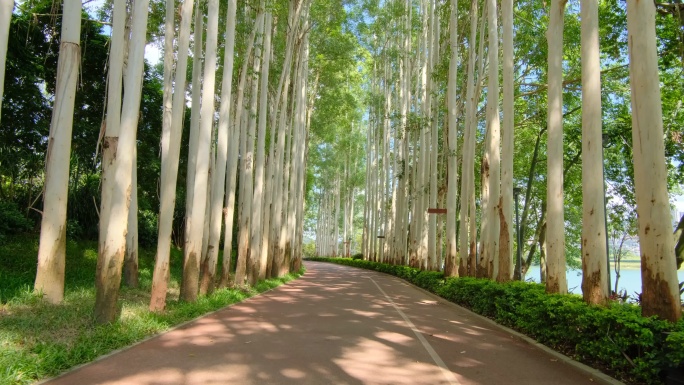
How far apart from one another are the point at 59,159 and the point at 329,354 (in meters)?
5.88

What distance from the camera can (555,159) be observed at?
8828 millimetres

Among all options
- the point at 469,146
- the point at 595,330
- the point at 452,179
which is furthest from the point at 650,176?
the point at 452,179

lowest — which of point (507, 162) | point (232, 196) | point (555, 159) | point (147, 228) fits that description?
point (147, 228)

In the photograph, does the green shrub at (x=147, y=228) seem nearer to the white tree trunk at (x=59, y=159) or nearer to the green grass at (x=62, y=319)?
the green grass at (x=62, y=319)

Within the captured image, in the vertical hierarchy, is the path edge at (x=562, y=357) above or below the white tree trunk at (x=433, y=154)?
below

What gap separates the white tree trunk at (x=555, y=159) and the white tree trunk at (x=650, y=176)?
2.52 meters

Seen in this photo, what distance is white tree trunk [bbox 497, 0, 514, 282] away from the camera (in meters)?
11.3

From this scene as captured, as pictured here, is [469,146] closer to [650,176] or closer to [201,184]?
[201,184]

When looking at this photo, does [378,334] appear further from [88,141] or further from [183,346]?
[88,141]

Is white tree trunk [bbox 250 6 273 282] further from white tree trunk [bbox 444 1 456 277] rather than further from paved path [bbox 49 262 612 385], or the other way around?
white tree trunk [bbox 444 1 456 277]

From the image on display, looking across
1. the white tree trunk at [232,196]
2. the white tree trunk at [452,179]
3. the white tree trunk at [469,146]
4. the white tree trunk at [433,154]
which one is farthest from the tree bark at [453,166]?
the white tree trunk at [232,196]

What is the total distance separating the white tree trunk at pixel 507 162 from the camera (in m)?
11.3

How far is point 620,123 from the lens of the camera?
658 inches

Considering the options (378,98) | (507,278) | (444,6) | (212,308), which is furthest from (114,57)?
(378,98)
